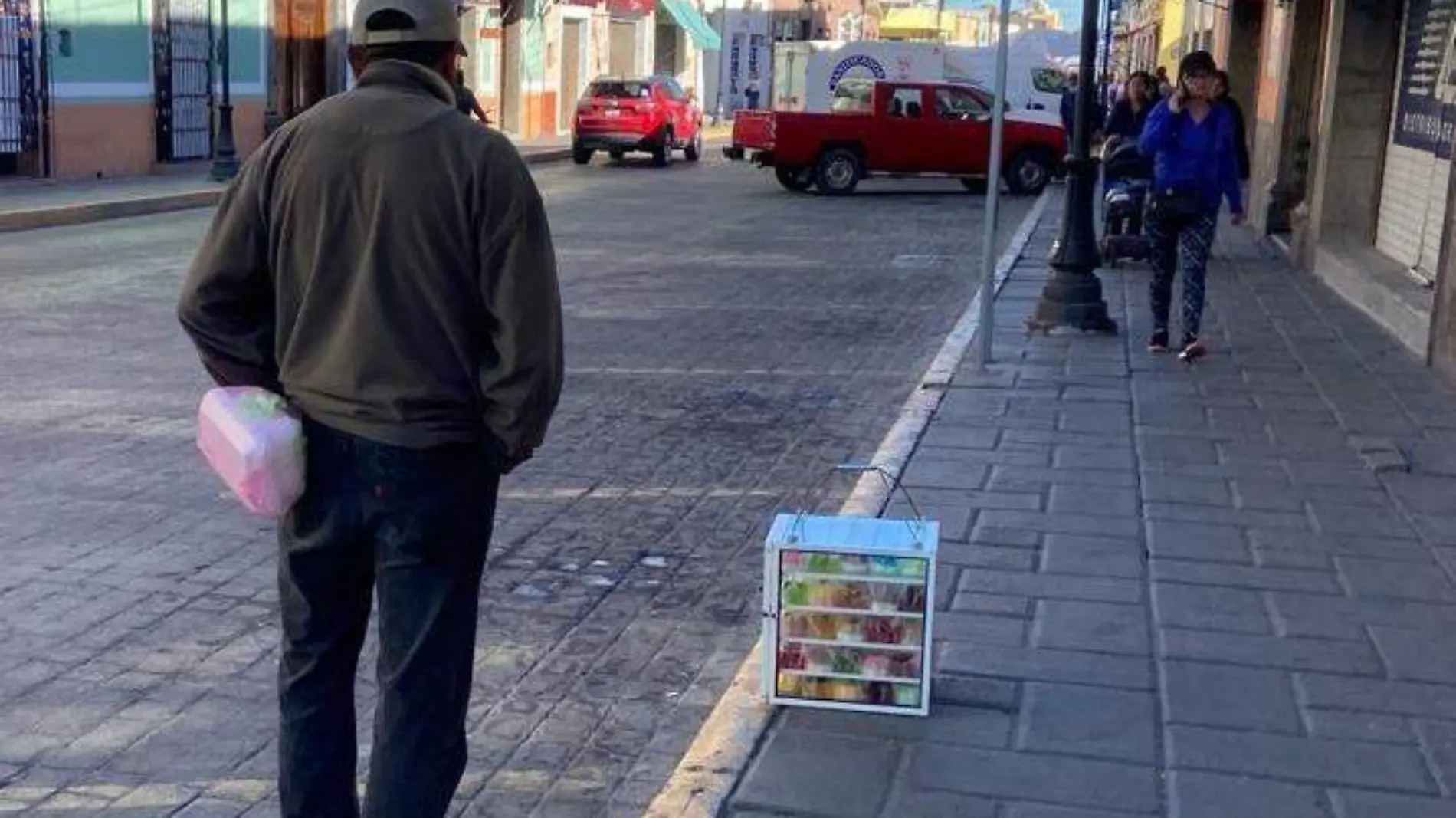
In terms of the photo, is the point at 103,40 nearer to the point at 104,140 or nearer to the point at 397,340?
the point at 104,140

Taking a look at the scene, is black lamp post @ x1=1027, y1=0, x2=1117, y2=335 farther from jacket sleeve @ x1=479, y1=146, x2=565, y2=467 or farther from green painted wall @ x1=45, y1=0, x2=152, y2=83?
green painted wall @ x1=45, y1=0, x2=152, y2=83

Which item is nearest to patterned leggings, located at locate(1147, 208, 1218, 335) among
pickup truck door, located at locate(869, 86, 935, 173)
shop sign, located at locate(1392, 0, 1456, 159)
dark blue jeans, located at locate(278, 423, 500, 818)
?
shop sign, located at locate(1392, 0, 1456, 159)

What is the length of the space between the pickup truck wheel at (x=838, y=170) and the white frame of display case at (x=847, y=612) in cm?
2160

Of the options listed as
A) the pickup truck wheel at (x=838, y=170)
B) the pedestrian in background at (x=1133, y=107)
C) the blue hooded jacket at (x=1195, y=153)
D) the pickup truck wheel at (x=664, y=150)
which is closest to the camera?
the blue hooded jacket at (x=1195, y=153)

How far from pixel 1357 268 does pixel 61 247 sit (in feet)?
37.9

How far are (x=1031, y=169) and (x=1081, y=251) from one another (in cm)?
1588

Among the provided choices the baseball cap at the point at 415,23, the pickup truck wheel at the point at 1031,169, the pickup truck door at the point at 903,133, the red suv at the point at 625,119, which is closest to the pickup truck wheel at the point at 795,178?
the pickup truck door at the point at 903,133

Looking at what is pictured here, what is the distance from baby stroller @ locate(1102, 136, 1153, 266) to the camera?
14602 millimetres

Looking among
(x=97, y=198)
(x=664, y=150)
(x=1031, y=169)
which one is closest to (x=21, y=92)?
(x=97, y=198)

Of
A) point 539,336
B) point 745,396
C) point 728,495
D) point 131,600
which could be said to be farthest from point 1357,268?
point 539,336

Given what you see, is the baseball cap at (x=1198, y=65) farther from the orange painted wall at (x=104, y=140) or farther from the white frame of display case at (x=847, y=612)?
the orange painted wall at (x=104, y=140)

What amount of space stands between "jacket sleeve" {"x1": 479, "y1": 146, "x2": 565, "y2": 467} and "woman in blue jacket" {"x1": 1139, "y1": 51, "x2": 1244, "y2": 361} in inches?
285

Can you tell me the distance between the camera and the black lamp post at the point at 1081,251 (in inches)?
437

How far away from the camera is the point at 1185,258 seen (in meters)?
9.93
